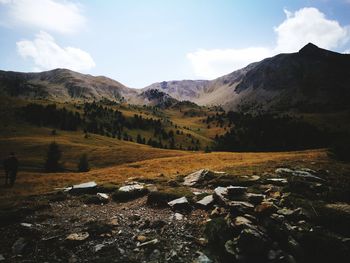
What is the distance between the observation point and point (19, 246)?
1352 cm

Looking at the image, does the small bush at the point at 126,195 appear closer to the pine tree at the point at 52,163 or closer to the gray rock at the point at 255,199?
the gray rock at the point at 255,199

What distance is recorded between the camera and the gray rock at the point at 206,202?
17.8 metres

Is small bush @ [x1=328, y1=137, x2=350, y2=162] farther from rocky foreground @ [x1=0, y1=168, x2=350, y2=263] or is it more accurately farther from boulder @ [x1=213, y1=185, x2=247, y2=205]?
boulder @ [x1=213, y1=185, x2=247, y2=205]

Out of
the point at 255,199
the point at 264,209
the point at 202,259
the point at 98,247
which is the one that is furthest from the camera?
the point at 255,199

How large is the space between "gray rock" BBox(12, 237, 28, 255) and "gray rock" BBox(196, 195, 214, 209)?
10.7 metres

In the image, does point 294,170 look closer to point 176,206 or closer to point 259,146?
point 176,206

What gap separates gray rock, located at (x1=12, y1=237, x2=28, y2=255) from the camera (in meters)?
13.1

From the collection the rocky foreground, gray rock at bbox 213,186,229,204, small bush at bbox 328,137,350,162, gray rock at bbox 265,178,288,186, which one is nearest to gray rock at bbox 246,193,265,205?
the rocky foreground

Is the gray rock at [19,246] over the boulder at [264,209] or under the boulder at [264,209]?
under

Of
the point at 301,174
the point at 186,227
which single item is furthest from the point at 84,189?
the point at 301,174

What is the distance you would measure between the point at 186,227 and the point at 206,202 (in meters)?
3.00

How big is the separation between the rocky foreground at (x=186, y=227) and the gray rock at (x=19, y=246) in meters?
0.05

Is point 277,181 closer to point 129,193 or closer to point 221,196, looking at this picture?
point 221,196

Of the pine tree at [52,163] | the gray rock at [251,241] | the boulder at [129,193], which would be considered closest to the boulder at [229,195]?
the gray rock at [251,241]
